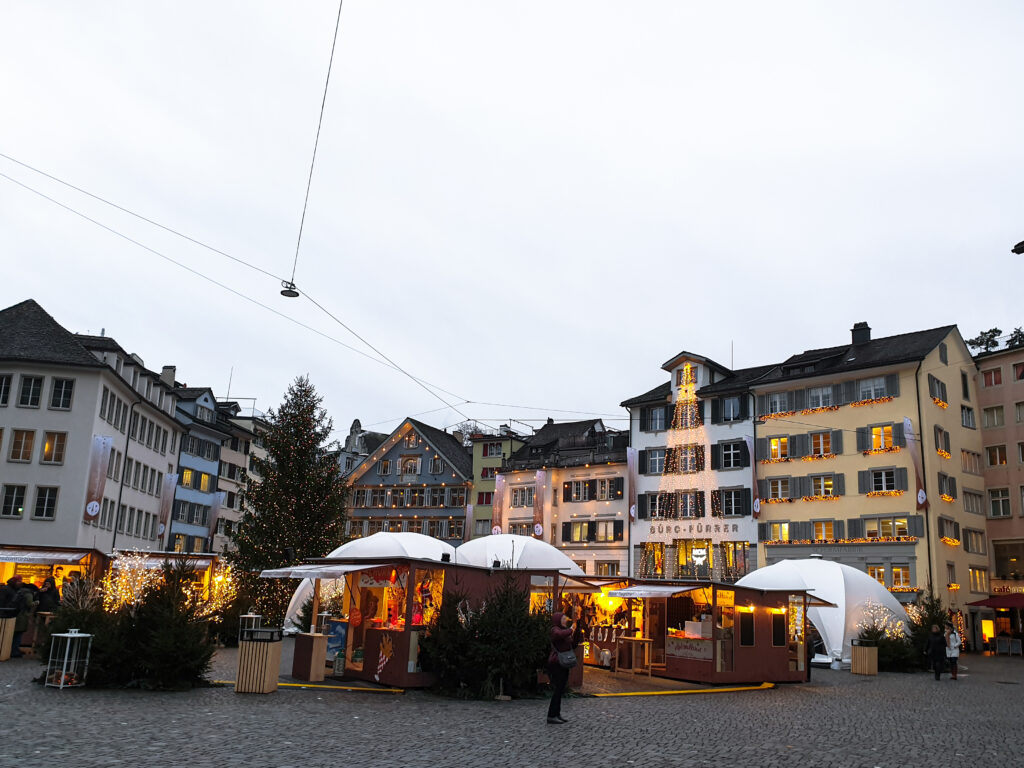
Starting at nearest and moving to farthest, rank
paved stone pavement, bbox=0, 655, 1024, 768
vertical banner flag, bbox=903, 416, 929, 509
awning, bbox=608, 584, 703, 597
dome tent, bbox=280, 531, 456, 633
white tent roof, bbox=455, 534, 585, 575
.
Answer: paved stone pavement, bbox=0, 655, 1024, 768 < awning, bbox=608, 584, 703, 597 < dome tent, bbox=280, 531, 456, 633 < white tent roof, bbox=455, 534, 585, 575 < vertical banner flag, bbox=903, 416, 929, 509

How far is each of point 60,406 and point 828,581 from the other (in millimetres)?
35300

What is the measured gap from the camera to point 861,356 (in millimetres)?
52656

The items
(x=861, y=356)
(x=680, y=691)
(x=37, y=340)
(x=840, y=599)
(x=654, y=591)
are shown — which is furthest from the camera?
(x=861, y=356)

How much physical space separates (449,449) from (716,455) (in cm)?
2520

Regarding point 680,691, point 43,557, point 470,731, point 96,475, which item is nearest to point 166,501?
point 96,475

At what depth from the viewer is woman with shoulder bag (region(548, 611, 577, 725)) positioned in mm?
15758

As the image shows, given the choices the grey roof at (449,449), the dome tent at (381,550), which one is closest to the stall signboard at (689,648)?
the dome tent at (381,550)

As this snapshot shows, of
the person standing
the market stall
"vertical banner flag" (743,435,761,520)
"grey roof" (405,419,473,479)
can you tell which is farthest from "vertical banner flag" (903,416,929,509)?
"grey roof" (405,419,473,479)

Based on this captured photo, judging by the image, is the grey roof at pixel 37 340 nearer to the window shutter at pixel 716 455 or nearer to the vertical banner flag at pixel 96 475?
the vertical banner flag at pixel 96 475

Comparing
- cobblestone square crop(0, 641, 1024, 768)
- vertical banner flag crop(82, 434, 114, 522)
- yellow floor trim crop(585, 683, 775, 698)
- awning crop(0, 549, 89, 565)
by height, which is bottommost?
cobblestone square crop(0, 641, 1024, 768)

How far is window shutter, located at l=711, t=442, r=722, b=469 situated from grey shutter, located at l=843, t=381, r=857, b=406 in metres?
8.06

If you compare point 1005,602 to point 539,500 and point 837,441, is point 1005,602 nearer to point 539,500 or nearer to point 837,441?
point 837,441

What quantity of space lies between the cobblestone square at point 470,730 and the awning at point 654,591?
3.51m

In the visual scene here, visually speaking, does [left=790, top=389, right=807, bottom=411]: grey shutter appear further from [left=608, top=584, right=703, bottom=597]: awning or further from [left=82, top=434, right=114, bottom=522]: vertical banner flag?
[left=82, top=434, right=114, bottom=522]: vertical banner flag
